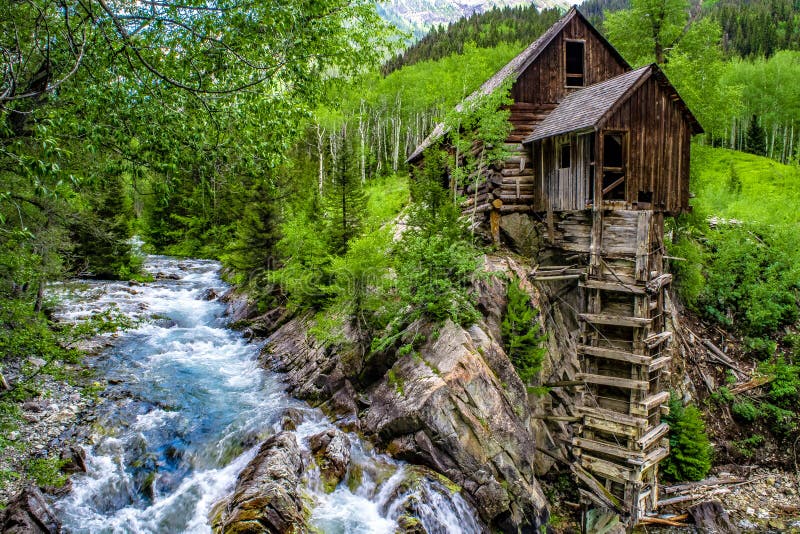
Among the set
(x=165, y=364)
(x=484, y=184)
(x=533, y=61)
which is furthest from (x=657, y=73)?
(x=165, y=364)

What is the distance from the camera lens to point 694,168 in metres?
21.8

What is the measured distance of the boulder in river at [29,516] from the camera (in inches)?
313

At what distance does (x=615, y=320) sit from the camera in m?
13.7

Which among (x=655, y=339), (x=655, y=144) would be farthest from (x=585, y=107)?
(x=655, y=339)

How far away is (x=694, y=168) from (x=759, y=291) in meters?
6.71

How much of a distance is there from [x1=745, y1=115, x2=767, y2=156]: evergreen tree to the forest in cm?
1496

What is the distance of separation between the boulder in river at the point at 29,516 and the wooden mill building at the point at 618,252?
13.8 meters

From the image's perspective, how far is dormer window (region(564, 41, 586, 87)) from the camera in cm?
1822

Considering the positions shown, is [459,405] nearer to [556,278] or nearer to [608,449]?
[608,449]

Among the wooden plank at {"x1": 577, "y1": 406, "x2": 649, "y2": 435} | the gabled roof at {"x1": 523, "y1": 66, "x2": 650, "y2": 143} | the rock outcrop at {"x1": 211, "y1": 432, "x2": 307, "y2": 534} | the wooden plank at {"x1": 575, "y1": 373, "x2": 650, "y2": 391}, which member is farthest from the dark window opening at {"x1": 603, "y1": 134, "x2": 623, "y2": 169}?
the rock outcrop at {"x1": 211, "y1": 432, "x2": 307, "y2": 534}

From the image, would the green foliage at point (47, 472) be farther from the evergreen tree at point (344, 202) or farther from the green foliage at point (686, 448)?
the green foliage at point (686, 448)

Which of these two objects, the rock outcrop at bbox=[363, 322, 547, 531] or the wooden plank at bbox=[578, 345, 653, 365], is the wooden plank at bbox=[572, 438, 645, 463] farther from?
the rock outcrop at bbox=[363, 322, 547, 531]

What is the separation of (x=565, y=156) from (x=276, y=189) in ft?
37.6

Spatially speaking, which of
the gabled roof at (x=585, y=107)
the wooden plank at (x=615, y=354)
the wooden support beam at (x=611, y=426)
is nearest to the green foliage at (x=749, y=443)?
the wooden support beam at (x=611, y=426)
